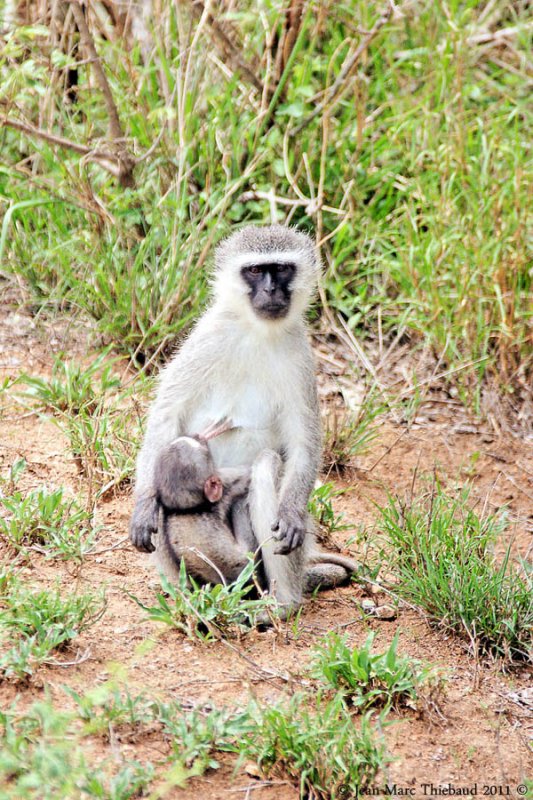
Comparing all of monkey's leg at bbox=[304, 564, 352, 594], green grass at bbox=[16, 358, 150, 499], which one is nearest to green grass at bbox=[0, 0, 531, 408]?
green grass at bbox=[16, 358, 150, 499]

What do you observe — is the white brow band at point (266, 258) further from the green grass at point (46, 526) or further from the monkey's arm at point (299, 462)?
the green grass at point (46, 526)

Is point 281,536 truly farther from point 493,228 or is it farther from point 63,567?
point 493,228

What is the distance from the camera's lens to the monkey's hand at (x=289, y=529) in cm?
425

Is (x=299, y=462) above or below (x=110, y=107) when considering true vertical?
below

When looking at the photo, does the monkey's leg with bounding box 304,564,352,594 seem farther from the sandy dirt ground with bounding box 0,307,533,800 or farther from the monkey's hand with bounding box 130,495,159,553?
the monkey's hand with bounding box 130,495,159,553

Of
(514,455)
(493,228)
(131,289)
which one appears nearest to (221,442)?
(131,289)

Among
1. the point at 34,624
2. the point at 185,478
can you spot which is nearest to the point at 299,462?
the point at 185,478

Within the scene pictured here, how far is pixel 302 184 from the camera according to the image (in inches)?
266

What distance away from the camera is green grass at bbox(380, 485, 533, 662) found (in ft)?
13.7

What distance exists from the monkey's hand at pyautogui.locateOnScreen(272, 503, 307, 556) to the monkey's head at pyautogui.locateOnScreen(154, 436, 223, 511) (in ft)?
Answer: 0.91

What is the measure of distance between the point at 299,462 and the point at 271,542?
37 cm

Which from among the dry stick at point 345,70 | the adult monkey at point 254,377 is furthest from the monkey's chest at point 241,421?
the dry stick at point 345,70

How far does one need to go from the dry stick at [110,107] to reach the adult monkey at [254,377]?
75.4 inches

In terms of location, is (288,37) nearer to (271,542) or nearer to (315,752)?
(271,542)
